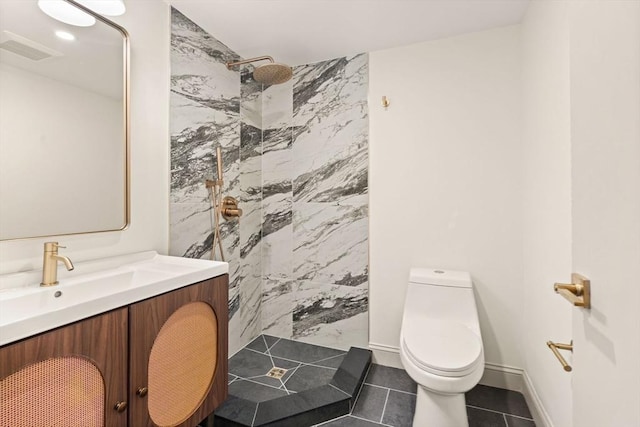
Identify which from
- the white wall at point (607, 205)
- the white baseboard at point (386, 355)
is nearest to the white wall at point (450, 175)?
the white baseboard at point (386, 355)

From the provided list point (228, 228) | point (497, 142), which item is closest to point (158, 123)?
point (228, 228)

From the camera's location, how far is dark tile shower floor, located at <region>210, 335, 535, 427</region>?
168cm

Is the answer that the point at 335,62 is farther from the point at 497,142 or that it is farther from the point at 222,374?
the point at 222,374

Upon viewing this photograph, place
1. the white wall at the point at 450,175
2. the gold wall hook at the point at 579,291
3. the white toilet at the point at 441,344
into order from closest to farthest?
1. the gold wall hook at the point at 579,291
2. the white toilet at the point at 441,344
3. the white wall at the point at 450,175

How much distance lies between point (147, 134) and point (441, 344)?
6.37 feet

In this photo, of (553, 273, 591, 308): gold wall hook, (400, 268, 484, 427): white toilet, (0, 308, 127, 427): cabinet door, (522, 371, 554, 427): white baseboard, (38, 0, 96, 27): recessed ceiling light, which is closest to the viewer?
(553, 273, 591, 308): gold wall hook

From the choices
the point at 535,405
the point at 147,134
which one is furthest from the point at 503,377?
the point at 147,134

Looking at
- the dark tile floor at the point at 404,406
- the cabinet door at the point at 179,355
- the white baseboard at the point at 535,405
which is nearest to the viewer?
the cabinet door at the point at 179,355

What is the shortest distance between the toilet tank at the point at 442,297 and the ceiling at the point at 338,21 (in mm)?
1627

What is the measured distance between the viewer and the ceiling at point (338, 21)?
175cm

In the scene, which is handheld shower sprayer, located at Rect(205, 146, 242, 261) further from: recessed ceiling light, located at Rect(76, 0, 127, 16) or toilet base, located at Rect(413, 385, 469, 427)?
toilet base, located at Rect(413, 385, 469, 427)

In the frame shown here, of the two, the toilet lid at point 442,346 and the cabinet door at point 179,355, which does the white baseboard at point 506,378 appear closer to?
the toilet lid at point 442,346

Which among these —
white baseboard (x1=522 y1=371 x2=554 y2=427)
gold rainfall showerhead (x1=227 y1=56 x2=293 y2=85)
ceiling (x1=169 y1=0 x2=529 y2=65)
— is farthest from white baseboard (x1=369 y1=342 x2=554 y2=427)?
ceiling (x1=169 y1=0 x2=529 y2=65)

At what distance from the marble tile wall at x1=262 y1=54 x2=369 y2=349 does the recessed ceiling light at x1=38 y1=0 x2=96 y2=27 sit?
1.38m
